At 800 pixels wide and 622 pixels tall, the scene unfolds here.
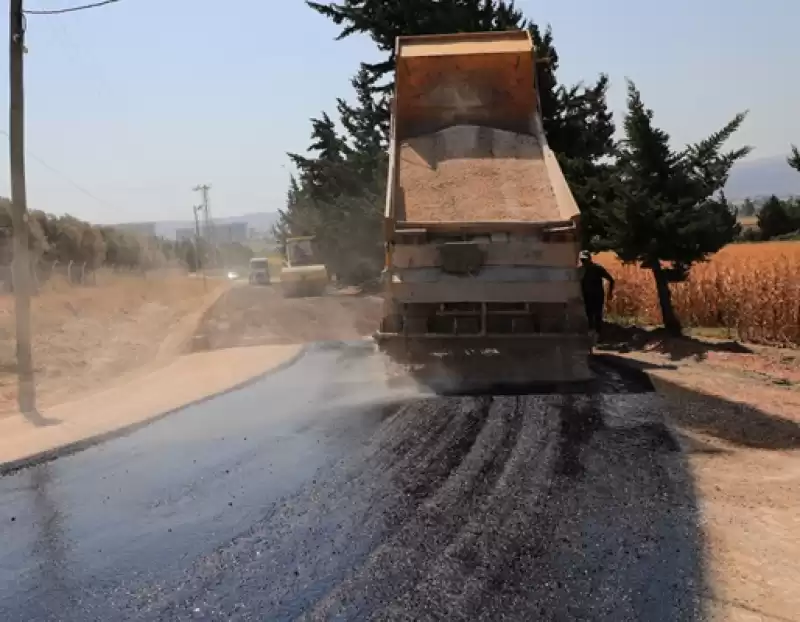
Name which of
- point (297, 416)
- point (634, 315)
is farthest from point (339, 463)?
point (634, 315)

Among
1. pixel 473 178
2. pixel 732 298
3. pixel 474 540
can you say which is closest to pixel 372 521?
pixel 474 540

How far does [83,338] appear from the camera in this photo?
18.6 metres

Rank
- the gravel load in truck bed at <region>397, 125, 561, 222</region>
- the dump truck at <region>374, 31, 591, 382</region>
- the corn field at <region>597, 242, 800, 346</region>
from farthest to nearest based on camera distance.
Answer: the corn field at <region>597, 242, 800, 346</region>, the gravel load in truck bed at <region>397, 125, 561, 222</region>, the dump truck at <region>374, 31, 591, 382</region>

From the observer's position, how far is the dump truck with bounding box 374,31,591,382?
32.8ft

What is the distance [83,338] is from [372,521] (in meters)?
14.8

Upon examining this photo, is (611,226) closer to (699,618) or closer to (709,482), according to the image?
(709,482)

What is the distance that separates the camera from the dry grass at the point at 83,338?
1407cm

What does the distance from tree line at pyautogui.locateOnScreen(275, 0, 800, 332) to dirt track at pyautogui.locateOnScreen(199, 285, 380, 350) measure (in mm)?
3713

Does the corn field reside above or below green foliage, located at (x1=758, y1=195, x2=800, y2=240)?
below

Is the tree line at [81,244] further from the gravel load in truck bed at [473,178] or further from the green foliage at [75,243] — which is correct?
the gravel load in truck bed at [473,178]

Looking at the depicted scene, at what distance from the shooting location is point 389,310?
34.3 ft

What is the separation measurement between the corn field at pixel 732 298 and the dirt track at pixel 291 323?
5.57 meters

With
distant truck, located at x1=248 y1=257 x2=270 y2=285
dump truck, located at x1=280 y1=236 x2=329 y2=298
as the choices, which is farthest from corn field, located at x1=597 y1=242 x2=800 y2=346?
distant truck, located at x1=248 y1=257 x2=270 y2=285

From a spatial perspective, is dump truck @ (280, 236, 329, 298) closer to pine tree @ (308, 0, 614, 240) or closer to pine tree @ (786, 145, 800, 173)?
pine tree @ (308, 0, 614, 240)
